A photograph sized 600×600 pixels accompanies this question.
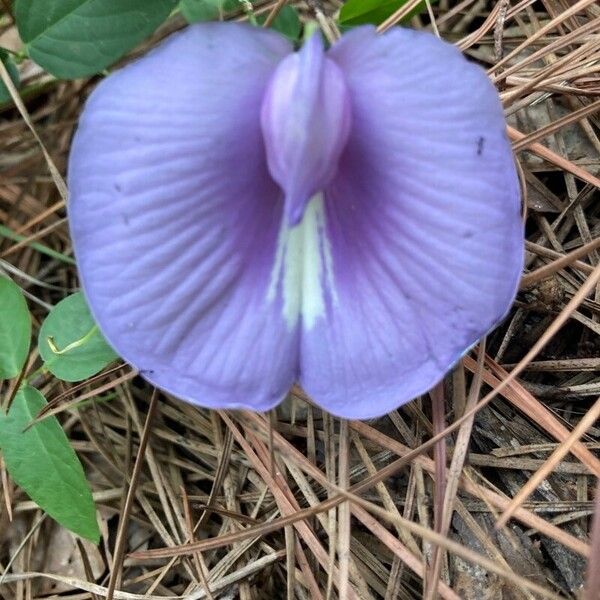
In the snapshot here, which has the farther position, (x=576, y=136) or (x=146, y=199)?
(x=576, y=136)

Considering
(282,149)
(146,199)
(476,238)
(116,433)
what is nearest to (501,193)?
(476,238)

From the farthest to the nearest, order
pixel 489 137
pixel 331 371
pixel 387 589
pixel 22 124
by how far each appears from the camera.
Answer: pixel 22 124 → pixel 387 589 → pixel 331 371 → pixel 489 137

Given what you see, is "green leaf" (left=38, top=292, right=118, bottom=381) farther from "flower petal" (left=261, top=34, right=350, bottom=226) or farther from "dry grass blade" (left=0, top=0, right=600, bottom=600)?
"flower petal" (left=261, top=34, right=350, bottom=226)

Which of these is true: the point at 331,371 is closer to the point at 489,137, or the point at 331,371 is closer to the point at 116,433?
the point at 489,137

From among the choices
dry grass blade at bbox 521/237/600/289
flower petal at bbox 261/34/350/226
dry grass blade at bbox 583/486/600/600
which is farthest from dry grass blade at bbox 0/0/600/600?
flower petal at bbox 261/34/350/226

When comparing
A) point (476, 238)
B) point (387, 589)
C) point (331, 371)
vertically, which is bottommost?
point (387, 589)

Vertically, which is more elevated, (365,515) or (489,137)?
(489,137)

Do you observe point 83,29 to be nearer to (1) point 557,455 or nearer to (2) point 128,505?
(2) point 128,505

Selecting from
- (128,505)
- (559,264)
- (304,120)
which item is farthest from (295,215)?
(128,505)
